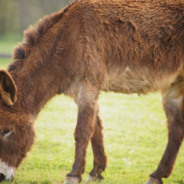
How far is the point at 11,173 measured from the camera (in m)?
5.19

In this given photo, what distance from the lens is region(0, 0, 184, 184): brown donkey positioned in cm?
521

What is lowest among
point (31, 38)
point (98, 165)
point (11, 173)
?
point (98, 165)

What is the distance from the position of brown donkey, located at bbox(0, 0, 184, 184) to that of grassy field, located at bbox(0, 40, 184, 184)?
1.60ft

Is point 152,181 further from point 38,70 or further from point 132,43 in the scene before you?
point 38,70

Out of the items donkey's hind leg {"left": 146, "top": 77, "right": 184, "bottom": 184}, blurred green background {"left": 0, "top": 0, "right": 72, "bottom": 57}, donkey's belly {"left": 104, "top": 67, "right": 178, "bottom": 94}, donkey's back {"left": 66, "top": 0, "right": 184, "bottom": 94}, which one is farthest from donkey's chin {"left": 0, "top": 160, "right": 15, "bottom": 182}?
blurred green background {"left": 0, "top": 0, "right": 72, "bottom": 57}

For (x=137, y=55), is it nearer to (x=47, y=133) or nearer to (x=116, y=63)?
(x=116, y=63)

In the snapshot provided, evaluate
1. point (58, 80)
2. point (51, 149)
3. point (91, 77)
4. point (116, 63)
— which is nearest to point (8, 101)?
point (58, 80)

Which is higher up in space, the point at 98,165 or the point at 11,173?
the point at 11,173

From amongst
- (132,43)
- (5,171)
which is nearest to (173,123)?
(132,43)

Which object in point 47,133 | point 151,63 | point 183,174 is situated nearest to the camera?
point 151,63

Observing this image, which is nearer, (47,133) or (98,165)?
(98,165)

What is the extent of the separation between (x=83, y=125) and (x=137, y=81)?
109 centimetres

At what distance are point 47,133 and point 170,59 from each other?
3.87 metres

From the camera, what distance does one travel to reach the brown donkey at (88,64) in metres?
5.21
